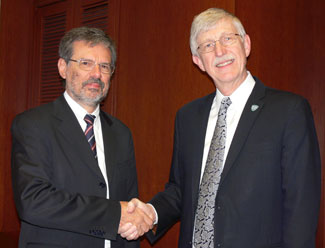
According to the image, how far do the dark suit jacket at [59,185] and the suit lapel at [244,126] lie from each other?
655 mm

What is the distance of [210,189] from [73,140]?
2.58 feet

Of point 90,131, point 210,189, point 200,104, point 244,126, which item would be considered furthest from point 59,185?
point 244,126

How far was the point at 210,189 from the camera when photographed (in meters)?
1.93

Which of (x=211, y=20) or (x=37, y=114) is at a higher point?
(x=211, y=20)

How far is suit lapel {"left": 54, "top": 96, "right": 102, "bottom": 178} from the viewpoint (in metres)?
2.12

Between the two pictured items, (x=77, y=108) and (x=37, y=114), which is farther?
(x=77, y=108)

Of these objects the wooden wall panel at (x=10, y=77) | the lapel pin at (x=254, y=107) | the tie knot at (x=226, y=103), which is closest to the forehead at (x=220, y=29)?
the tie knot at (x=226, y=103)

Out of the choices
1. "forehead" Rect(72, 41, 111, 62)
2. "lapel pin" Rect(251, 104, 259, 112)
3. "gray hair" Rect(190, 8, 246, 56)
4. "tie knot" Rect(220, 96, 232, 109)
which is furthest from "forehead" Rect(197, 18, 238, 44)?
"forehead" Rect(72, 41, 111, 62)

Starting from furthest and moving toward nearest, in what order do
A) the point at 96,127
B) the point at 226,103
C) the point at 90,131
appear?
the point at 96,127 → the point at 90,131 → the point at 226,103

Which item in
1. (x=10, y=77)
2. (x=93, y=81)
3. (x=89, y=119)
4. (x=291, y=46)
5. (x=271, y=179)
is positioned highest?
(x=291, y=46)

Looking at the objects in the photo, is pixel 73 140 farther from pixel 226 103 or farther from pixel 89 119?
pixel 226 103

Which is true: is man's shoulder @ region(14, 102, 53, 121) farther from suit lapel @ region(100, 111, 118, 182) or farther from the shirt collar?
suit lapel @ region(100, 111, 118, 182)

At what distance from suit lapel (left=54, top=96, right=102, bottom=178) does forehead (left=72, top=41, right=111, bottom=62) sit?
0.36m

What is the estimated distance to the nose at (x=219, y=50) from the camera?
204cm
